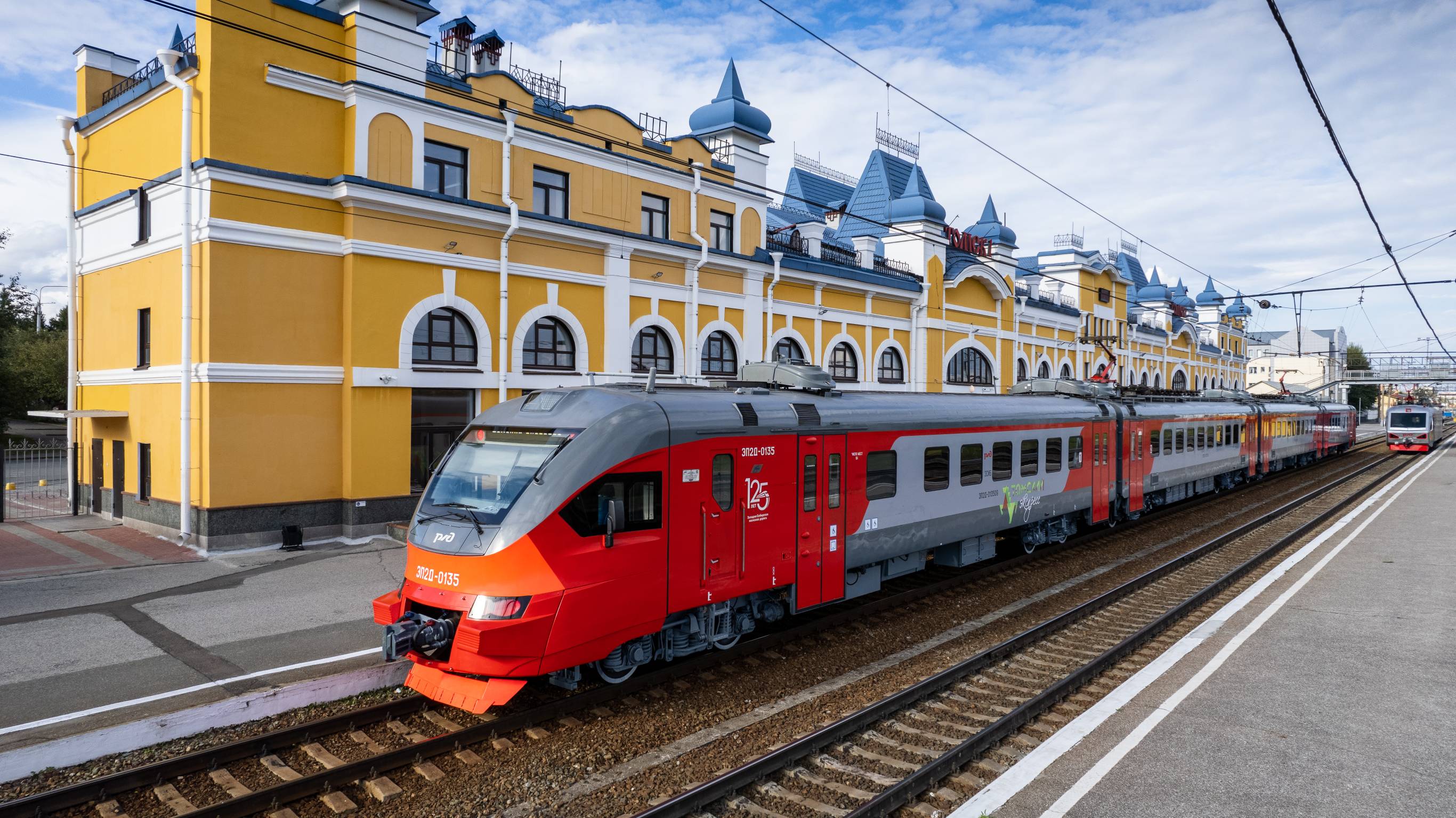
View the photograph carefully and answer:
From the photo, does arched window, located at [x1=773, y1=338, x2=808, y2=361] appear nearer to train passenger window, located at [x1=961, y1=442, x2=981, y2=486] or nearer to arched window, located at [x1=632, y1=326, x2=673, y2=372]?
arched window, located at [x1=632, y1=326, x2=673, y2=372]

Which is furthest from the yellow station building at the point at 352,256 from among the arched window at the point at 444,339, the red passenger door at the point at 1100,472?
the red passenger door at the point at 1100,472

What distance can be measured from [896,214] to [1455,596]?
2238 cm

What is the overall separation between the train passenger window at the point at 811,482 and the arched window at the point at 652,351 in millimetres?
11729

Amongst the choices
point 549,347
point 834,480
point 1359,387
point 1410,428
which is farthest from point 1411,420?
point 1359,387

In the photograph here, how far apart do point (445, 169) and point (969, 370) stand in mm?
23404

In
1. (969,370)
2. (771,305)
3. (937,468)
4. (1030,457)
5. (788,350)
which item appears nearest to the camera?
(937,468)

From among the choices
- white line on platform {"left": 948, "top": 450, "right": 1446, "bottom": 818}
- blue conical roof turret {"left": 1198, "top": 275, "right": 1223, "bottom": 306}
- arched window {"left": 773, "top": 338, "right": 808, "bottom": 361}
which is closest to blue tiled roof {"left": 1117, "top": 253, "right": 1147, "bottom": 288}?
blue conical roof turret {"left": 1198, "top": 275, "right": 1223, "bottom": 306}

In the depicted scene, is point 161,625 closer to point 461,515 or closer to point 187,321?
point 461,515

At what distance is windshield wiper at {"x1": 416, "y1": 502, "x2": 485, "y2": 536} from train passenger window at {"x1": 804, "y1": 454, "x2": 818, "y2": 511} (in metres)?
3.93

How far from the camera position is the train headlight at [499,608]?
6824 millimetres

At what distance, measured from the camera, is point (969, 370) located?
3394cm

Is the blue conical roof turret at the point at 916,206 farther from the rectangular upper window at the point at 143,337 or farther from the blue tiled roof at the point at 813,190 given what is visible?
the rectangular upper window at the point at 143,337

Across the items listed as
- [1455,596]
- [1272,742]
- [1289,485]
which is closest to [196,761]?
[1272,742]

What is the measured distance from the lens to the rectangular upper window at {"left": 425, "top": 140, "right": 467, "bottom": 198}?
17.2 m
